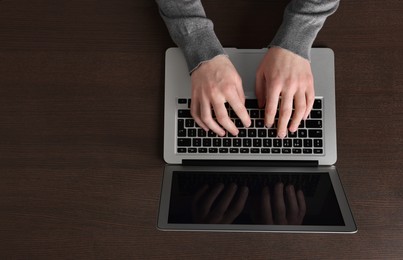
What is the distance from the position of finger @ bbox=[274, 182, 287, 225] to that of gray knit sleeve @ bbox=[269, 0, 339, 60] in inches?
9.5

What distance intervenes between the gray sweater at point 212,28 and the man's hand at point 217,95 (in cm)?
2

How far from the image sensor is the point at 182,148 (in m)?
0.78

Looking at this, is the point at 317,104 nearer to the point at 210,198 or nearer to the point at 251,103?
the point at 251,103

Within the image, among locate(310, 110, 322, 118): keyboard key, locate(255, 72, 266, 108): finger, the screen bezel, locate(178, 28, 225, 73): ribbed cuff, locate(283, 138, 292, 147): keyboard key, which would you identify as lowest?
the screen bezel

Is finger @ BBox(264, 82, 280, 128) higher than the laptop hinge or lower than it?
higher

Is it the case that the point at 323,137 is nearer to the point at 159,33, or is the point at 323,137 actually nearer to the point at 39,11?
the point at 159,33

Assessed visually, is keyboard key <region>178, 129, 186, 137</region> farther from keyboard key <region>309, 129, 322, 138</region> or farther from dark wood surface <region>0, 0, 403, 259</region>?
keyboard key <region>309, 129, 322, 138</region>

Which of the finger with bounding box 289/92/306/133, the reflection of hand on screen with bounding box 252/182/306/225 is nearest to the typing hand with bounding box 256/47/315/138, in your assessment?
the finger with bounding box 289/92/306/133

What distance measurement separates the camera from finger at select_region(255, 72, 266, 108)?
2.58 ft

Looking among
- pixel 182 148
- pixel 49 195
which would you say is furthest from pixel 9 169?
pixel 182 148

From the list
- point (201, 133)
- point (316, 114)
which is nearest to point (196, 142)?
point (201, 133)

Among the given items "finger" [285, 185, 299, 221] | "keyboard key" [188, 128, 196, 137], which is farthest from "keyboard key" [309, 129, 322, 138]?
"keyboard key" [188, 128, 196, 137]

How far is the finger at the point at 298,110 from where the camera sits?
Result: 2.48 ft

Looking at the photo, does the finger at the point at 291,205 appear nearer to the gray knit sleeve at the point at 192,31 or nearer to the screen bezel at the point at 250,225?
the screen bezel at the point at 250,225
